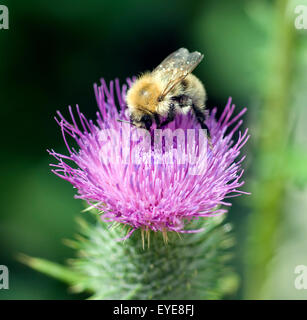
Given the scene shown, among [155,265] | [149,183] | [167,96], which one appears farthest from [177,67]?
[155,265]

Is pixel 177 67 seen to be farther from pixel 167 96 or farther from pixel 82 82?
pixel 82 82

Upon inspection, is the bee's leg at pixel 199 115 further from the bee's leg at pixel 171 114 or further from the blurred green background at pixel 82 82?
the blurred green background at pixel 82 82

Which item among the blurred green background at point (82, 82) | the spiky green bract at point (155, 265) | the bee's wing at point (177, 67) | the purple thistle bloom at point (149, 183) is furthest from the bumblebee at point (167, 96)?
the blurred green background at point (82, 82)

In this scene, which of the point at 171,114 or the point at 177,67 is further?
the point at 177,67

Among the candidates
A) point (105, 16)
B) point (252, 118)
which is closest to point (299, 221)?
point (252, 118)

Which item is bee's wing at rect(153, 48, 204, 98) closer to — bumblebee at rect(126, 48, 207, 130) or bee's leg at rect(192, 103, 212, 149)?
bumblebee at rect(126, 48, 207, 130)
